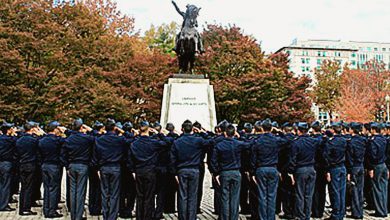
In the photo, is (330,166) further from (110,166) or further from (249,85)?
(249,85)

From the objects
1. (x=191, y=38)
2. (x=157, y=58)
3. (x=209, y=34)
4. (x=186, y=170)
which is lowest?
(x=186, y=170)

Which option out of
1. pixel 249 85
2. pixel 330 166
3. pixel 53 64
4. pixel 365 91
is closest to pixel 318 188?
pixel 330 166

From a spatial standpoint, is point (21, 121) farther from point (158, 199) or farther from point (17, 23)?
point (158, 199)

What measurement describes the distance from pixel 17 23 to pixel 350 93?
40.9 meters

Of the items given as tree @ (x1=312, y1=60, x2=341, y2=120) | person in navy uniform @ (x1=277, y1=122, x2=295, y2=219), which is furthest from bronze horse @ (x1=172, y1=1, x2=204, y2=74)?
tree @ (x1=312, y1=60, x2=341, y2=120)

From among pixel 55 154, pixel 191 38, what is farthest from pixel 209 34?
pixel 55 154

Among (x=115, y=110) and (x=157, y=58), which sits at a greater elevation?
(x=157, y=58)

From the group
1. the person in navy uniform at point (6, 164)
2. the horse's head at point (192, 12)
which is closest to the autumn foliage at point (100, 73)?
the horse's head at point (192, 12)

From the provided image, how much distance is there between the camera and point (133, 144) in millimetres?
8000

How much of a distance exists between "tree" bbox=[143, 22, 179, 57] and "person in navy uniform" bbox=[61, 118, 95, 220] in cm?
3929

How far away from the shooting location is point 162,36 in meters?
49.6

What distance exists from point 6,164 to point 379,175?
27.8 ft

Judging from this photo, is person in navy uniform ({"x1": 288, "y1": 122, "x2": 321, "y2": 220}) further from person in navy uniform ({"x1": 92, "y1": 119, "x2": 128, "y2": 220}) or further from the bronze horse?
the bronze horse

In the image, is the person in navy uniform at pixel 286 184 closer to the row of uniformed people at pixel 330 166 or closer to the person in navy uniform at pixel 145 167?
the row of uniformed people at pixel 330 166
